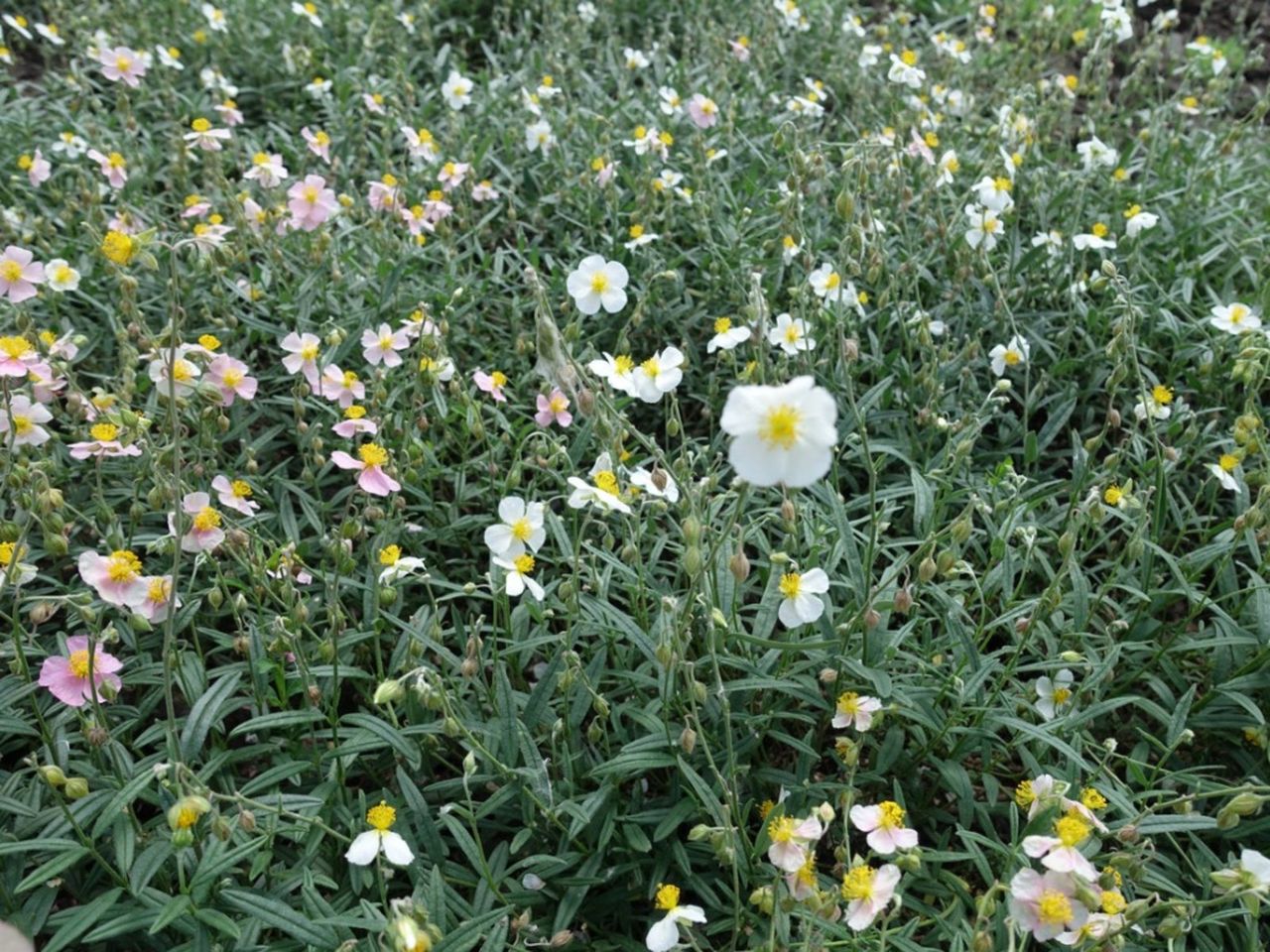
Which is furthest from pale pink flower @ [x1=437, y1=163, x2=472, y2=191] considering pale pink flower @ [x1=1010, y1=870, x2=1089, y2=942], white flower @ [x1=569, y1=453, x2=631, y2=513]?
pale pink flower @ [x1=1010, y1=870, x2=1089, y2=942]

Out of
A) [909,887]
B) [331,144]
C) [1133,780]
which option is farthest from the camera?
[331,144]

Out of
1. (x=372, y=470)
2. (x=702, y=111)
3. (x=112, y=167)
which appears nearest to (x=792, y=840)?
(x=372, y=470)

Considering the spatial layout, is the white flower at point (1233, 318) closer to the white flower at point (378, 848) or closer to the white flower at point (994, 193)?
the white flower at point (994, 193)

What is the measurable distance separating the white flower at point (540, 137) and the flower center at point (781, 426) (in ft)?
10.2

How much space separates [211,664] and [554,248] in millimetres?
2166

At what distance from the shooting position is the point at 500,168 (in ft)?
14.5

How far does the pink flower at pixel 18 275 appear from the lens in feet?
9.55

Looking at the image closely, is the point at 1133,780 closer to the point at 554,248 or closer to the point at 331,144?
the point at 554,248

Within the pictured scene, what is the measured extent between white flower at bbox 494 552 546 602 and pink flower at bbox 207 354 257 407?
36.6 inches

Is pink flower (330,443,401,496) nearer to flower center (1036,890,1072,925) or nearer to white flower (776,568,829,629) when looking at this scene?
white flower (776,568,829,629)

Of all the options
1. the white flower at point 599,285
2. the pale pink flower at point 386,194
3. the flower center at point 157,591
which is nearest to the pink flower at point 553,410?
the white flower at point 599,285

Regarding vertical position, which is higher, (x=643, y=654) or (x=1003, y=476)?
(x=1003, y=476)

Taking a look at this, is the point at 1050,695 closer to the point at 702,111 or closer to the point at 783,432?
the point at 783,432

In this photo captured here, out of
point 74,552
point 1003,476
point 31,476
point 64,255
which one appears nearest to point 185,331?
Answer: point 64,255
